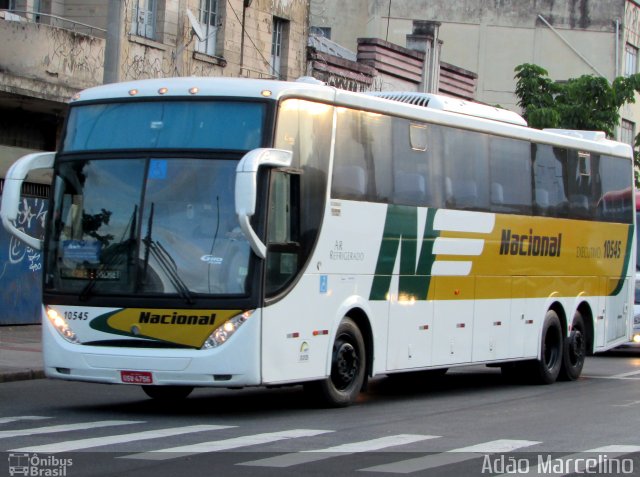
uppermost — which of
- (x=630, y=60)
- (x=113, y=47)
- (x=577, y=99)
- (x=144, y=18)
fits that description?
(x=630, y=60)


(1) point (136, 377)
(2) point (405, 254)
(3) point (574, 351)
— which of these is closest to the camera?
(1) point (136, 377)

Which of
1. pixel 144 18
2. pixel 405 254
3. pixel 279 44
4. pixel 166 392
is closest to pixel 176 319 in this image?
pixel 166 392

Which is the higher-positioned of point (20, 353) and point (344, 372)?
point (344, 372)

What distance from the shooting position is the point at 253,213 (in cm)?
1162

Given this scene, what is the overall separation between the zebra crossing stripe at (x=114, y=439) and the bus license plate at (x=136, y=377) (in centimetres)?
68

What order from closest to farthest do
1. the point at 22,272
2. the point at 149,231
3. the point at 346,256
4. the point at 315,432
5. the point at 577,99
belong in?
the point at 315,432
the point at 149,231
the point at 346,256
the point at 22,272
the point at 577,99

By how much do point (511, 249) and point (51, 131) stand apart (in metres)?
11.0

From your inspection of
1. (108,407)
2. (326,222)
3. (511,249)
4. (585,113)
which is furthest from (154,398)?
(585,113)

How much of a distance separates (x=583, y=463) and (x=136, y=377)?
14.6 ft

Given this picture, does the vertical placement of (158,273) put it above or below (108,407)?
above

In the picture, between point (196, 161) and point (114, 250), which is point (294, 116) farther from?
point (114, 250)

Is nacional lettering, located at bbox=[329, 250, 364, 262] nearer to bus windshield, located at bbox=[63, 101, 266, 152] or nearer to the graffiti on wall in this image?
bus windshield, located at bbox=[63, 101, 266, 152]

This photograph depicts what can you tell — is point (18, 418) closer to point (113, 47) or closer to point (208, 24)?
point (113, 47)

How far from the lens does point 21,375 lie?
1673cm
